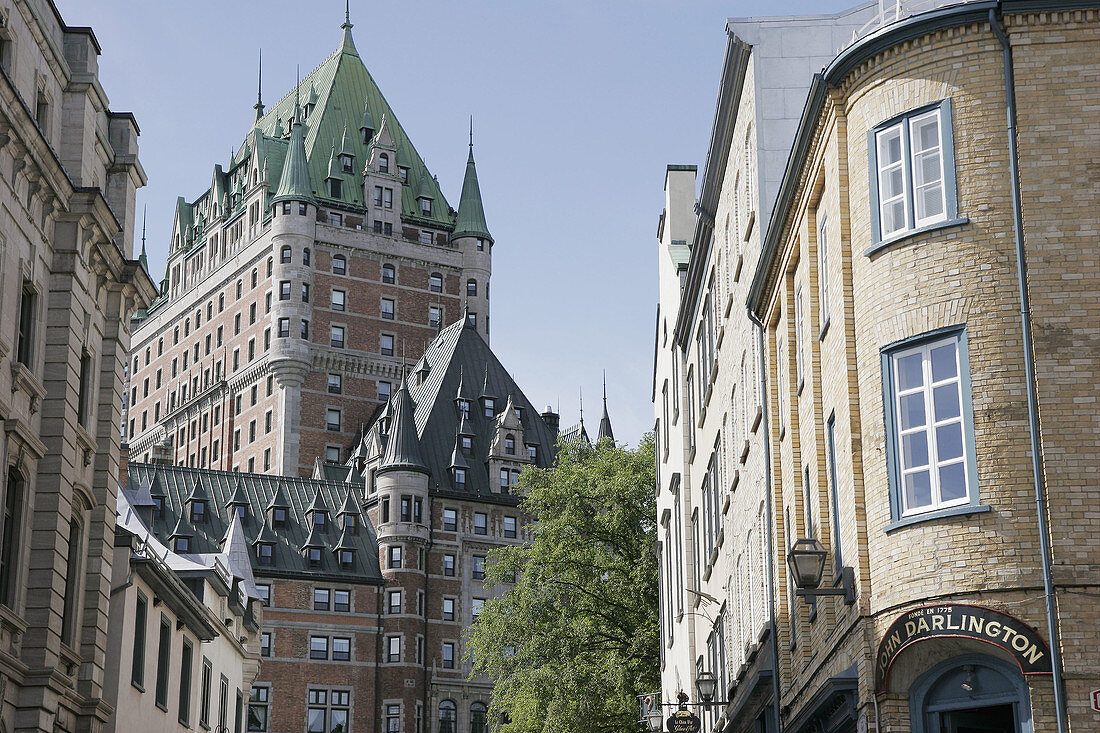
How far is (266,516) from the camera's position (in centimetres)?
9088

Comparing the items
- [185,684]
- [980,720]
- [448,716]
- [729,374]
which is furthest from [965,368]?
[448,716]

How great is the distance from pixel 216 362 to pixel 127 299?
8315 cm

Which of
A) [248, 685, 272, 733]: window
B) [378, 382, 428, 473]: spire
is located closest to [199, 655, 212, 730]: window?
[248, 685, 272, 733]: window

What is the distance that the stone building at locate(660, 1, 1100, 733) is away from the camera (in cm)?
1667

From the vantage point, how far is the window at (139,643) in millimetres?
34625

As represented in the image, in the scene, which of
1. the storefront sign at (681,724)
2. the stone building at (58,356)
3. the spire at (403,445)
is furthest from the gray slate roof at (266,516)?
the storefront sign at (681,724)

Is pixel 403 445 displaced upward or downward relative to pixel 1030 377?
upward

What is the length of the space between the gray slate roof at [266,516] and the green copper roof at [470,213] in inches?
1090

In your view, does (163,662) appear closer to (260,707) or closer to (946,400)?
(946,400)

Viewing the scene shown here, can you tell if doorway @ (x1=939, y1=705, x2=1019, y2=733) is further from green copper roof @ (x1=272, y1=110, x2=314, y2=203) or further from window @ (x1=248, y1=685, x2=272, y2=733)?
green copper roof @ (x1=272, y1=110, x2=314, y2=203)

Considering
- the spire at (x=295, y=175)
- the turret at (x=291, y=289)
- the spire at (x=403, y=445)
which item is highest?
the spire at (x=295, y=175)

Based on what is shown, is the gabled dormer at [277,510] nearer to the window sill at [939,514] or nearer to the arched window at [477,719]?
the arched window at [477,719]

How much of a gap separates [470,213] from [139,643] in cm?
8435

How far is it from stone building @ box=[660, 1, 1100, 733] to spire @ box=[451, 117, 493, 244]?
96.5 m
